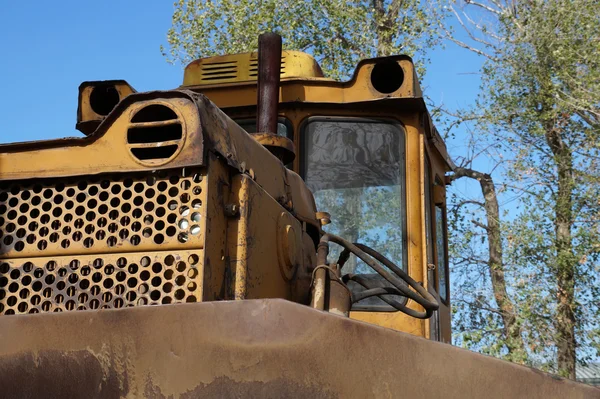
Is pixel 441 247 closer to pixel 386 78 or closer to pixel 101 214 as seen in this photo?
pixel 386 78

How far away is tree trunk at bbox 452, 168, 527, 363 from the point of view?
1317 centimetres

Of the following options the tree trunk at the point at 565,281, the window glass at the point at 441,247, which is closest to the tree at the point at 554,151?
the tree trunk at the point at 565,281

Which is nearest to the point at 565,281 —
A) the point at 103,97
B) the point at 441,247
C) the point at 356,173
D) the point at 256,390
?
the point at 441,247

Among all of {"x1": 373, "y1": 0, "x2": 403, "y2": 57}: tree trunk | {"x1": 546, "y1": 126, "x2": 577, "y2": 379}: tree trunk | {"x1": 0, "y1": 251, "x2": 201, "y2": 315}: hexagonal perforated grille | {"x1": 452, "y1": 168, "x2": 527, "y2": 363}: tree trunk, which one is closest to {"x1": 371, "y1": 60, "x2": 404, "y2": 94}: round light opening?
{"x1": 0, "y1": 251, "x2": 201, "y2": 315}: hexagonal perforated grille

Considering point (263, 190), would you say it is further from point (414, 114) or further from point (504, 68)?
point (504, 68)

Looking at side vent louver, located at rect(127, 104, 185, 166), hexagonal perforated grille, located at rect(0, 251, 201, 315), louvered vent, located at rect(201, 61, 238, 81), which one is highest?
louvered vent, located at rect(201, 61, 238, 81)

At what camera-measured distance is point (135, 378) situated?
6.40 feet

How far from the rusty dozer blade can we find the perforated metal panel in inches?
9.2

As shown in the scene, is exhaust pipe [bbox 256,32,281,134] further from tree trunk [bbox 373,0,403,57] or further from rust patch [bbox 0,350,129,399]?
tree trunk [bbox 373,0,403,57]


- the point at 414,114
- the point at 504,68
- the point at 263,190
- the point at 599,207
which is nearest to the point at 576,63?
the point at 504,68

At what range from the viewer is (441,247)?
4711 millimetres

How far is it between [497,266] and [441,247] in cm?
953

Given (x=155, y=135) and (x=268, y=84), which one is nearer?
(x=155, y=135)

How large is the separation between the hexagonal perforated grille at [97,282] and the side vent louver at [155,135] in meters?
0.27
